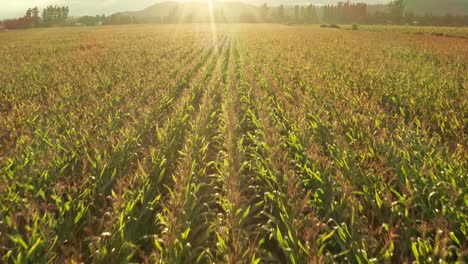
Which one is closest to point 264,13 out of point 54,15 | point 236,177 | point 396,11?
point 396,11

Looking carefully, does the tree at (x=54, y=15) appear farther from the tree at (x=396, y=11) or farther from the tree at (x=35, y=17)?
the tree at (x=396, y=11)

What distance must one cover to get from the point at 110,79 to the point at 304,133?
765cm

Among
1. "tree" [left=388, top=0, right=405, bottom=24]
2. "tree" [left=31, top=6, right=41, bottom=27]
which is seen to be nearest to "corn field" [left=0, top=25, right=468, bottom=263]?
"tree" [left=388, top=0, right=405, bottom=24]

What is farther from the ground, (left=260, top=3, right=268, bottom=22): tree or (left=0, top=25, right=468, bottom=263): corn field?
(left=260, top=3, right=268, bottom=22): tree

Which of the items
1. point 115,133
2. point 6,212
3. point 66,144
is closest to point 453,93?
point 115,133

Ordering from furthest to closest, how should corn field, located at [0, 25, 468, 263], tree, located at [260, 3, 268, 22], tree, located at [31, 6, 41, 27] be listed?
tree, located at [260, 3, 268, 22], tree, located at [31, 6, 41, 27], corn field, located at [0, 25, 468, 263]

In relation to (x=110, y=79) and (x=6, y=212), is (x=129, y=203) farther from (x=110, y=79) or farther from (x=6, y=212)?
(x=110, y=79)

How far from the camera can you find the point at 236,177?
390 centimetres

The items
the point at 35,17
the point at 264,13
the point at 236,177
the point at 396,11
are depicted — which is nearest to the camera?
the point at 236,177

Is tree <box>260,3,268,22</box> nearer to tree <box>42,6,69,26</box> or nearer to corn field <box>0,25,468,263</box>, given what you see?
tree <box>42,6,69,26</box>

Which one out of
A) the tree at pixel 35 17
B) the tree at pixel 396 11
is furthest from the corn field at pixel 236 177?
the tree at pixel 35 17

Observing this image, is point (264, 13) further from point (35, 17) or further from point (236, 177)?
point (236, 177)

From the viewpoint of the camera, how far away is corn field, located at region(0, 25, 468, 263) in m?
2.76

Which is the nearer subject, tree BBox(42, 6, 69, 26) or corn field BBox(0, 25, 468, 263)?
corn field BBox(0, 25, 468, 263)
